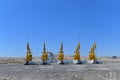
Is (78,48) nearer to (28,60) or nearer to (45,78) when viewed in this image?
(28,60)

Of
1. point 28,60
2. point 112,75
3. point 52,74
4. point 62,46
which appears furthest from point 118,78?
point 62,46

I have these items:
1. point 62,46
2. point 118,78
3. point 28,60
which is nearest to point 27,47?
point 28,60

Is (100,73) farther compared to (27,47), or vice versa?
(27,47)

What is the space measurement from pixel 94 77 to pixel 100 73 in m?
2.89

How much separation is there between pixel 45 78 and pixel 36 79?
1597 millimetres

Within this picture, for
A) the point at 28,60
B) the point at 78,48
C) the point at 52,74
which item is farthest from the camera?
the point at 78,48

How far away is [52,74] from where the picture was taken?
42500 mm

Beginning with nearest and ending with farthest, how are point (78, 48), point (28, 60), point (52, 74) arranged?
A: point (52, 74)
point (28, 60)
point (78, 48)

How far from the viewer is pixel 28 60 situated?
9750 cm

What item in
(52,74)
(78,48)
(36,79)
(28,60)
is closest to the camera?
(36,79)

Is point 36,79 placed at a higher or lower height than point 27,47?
lower

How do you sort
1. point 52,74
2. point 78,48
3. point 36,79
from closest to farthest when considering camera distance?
→ point 36,79, point 52,74, point 78,48

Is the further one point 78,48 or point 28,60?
point 78,48

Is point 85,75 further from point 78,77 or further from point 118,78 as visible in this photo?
point 118,78
